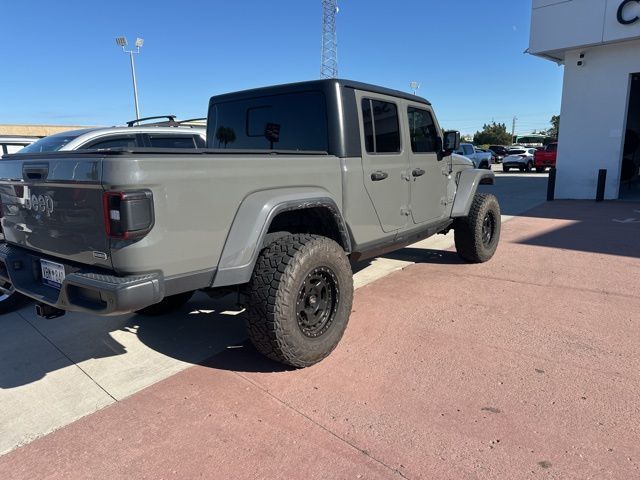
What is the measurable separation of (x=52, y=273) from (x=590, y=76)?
1429cm

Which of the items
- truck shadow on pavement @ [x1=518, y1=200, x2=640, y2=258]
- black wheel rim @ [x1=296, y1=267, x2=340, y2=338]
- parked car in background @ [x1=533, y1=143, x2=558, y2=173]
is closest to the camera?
black wheel rim @ [x1=296, y1=267, x2=340, y2=338]

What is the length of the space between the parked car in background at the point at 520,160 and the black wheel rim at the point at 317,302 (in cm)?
2789

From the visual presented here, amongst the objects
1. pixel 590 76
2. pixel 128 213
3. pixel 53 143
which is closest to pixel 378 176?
pixel 128 213

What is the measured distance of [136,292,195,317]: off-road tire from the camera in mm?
4168

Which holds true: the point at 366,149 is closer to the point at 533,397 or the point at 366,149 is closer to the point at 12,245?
the point at 533,397

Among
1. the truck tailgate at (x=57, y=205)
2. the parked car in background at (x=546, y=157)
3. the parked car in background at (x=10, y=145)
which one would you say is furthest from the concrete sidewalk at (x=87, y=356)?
the parked car in background at (x=546, y=157)

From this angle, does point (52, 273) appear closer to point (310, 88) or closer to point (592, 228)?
point (310, 88)

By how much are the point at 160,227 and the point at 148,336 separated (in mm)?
1831

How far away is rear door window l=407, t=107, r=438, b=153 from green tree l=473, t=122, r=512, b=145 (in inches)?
3347

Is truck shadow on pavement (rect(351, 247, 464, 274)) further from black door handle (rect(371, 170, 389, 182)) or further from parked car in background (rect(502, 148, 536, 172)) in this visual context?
parked car in background (rect(502, 148, 536, 172))

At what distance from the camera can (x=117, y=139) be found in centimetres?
599

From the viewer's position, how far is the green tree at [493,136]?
83.8 meters

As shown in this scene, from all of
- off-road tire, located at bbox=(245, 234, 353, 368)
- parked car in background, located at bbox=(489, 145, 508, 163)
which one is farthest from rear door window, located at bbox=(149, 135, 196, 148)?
parked car in background, located at bbox=(489, 145, 508, 163)

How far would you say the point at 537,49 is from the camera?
13.0 metres
